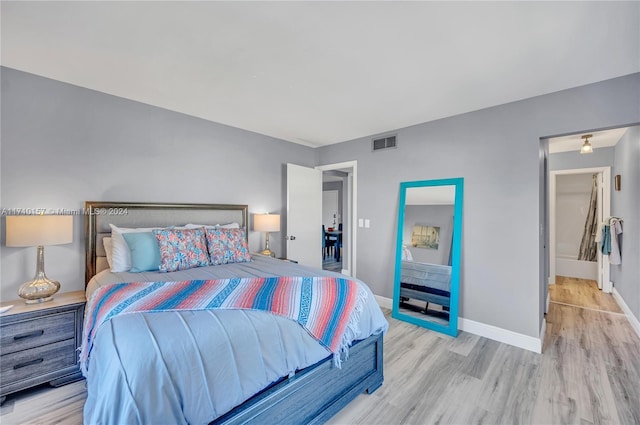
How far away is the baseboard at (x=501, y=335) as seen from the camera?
276 centimetres

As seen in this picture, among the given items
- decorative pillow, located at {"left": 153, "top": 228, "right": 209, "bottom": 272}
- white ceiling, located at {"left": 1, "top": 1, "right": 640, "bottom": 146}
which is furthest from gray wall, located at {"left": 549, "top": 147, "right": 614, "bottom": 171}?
decorative pillow, located at {"left": 153, "top": 228, "right": 209, "bottom": 272}

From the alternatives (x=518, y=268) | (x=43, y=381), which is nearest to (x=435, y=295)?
(x=518, y=268)

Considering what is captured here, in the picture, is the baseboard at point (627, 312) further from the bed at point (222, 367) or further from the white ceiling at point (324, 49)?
the bed at point (222, 367)

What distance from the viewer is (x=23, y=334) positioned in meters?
2.02

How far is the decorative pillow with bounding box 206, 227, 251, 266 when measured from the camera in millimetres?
2885

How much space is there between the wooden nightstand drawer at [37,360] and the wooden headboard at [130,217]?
0.69m

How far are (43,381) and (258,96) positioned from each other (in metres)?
2.95

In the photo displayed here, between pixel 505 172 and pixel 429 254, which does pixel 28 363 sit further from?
pixel 505 172

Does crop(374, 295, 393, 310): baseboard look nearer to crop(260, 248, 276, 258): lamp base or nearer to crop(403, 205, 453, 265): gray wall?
crop(403, 205, 453, 265): gray wall

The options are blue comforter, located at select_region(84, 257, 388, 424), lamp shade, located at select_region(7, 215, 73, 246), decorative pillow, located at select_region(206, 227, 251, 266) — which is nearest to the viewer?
blue comforter, located at select_region(84, 257, 388, 424)

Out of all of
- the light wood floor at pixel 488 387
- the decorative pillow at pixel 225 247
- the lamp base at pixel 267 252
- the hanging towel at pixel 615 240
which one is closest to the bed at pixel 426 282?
the light wood floor at pixel 488 387

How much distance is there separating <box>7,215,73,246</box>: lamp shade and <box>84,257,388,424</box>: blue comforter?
1399mm

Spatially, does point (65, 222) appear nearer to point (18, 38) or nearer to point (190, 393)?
point (18, 38)

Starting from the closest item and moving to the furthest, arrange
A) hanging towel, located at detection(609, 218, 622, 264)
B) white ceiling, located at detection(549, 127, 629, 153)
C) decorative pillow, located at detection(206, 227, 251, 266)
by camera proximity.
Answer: decorative pillow, located at detection(206, 227, 251, 266)
white ceiling, located at detection(549, 127, 629, 153)
hanging towel, located at detection(609, 218, 622, 264)
